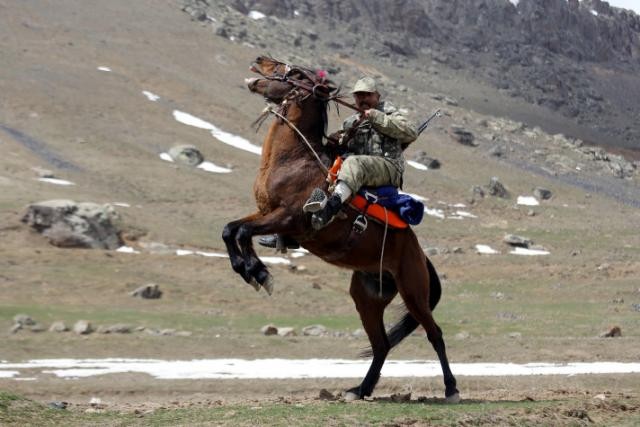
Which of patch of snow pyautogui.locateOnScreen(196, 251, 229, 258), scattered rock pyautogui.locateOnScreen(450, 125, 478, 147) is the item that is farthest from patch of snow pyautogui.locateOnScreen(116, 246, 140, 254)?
scattered rock pyautogui.locateOnScreen(450, 125, 478, 147)

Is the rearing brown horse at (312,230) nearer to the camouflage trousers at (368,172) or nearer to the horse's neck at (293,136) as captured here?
the horse's neck at (293,136)

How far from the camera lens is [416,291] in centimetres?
1347

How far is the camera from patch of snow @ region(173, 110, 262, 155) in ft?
261

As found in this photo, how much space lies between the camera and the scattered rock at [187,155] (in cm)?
7119

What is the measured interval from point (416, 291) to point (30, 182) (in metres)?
43.2

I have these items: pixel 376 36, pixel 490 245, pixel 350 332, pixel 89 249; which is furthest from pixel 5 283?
pixel 376 36

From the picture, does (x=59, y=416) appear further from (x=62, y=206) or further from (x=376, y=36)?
(x=376, y=36)

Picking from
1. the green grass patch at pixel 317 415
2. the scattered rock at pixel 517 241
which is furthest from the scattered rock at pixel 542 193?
the green grass patch at pixel 317 415

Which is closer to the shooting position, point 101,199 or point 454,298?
point 454,298

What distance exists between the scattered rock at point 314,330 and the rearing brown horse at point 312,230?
13977 millimetres

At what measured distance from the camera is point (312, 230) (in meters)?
12.3

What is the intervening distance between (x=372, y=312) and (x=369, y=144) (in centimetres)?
241

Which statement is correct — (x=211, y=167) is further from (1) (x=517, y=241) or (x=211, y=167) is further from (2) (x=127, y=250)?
(2) (x=127, y=250)

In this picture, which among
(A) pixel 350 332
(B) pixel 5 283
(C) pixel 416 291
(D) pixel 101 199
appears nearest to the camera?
(C) pixel 416 291
